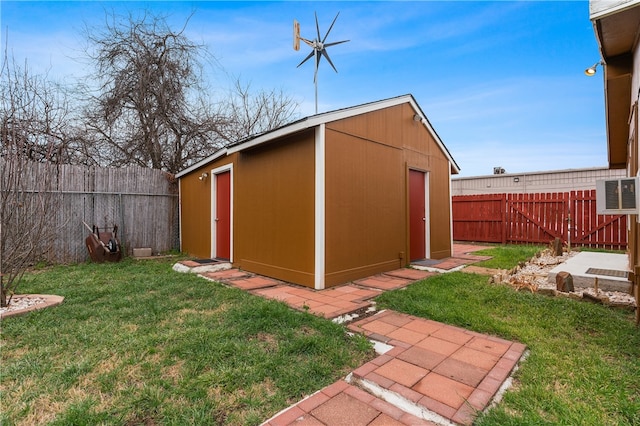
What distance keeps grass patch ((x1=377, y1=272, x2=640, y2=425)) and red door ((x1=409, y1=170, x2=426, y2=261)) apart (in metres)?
2.01

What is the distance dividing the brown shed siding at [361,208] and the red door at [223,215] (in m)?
3.05

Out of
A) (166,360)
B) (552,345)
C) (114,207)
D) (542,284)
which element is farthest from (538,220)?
(114,207)

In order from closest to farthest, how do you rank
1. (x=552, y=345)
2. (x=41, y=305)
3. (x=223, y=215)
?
(x=552, y=345), (x=41, y=305), (x=223, y=215)

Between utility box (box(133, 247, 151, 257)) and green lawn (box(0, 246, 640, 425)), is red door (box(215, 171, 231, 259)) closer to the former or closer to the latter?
utility box (box(133, 247, 151, 257))

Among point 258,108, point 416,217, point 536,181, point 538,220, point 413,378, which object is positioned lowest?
point 413,378

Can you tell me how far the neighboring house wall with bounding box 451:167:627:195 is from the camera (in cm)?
1132

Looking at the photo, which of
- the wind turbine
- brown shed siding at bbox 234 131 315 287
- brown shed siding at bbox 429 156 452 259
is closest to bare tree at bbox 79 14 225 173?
the wind turbine

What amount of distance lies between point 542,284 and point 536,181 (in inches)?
407

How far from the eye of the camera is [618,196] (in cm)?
299

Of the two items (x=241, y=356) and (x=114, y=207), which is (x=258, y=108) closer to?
(x=114, y=207)

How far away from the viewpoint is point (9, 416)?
171 cm

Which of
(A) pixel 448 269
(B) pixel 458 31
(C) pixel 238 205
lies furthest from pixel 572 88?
(C) pixel 238 205

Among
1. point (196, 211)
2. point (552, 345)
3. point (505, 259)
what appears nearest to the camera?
point (552, 345)

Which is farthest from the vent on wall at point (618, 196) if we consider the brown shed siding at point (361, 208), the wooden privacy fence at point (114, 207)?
the wooden privacy fence at point (114, 207)
